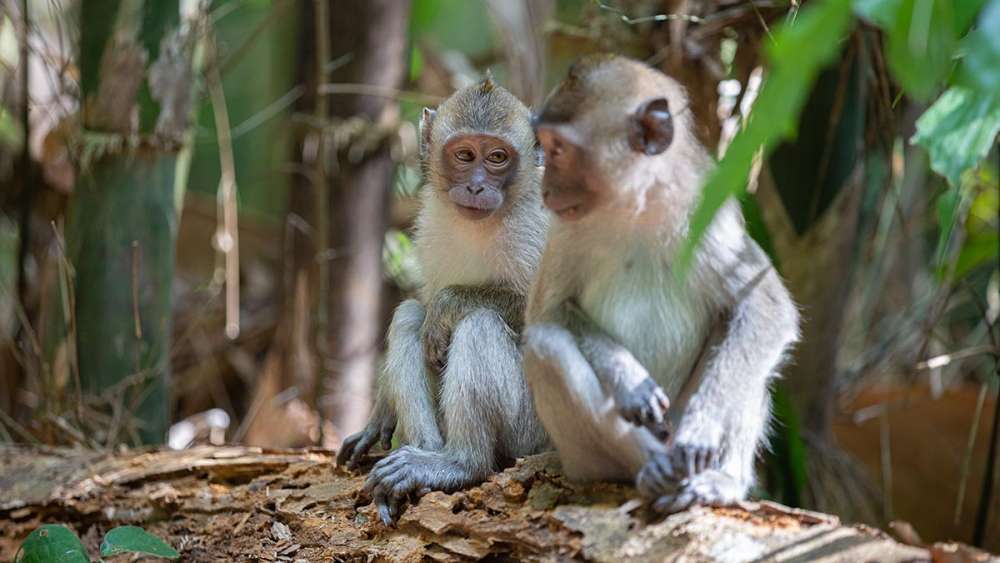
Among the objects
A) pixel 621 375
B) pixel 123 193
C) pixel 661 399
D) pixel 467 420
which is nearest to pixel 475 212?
pixel 467 420

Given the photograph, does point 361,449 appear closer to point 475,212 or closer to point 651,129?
point 475,212

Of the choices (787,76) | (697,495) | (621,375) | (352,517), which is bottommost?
(352,517)

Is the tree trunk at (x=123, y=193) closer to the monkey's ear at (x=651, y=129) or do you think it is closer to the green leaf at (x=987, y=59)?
the monkey's ear at (x=651, y=129)

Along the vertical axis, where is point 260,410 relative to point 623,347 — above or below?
below

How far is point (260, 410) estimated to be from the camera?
1049 cm

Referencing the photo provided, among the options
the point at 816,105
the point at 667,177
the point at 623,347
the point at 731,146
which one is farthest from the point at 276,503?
the point at 816,105

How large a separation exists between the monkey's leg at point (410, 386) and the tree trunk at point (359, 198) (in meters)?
Answer: 3.85

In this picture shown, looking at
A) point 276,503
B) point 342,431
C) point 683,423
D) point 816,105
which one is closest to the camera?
point 683,423

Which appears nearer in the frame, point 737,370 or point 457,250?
point 737,370

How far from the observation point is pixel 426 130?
22.6 ft

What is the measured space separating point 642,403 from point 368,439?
93.0 inches

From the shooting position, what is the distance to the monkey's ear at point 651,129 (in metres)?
4.72

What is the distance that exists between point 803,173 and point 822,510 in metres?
2.61

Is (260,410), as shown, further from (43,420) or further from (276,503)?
(276,503)
